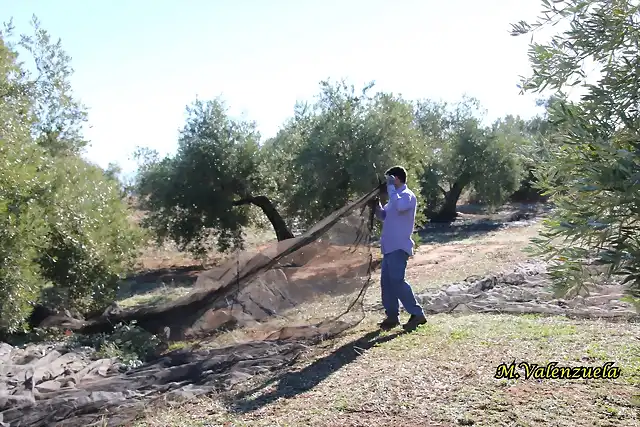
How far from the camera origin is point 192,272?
19.9m

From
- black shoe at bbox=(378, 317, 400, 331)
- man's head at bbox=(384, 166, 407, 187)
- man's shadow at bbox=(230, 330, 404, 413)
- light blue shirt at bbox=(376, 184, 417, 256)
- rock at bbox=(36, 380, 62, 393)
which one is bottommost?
man's shadow at bbox=(230, 330, 404, 413)

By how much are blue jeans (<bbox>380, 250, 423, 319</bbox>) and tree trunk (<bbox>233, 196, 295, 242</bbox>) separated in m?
12.3

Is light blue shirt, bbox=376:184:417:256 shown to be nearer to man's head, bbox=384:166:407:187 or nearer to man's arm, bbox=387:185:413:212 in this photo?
man's arm, bbox=387:185:413:212

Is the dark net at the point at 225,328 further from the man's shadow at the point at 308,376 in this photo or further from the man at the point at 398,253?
the man at the point at 398,253

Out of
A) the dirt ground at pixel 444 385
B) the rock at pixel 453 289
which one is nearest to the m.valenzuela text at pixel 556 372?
the dirt ground at pixel 444 385

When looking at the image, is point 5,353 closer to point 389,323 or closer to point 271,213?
point 389,323

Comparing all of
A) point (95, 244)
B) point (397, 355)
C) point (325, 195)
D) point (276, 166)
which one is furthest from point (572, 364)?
point (276, 166)

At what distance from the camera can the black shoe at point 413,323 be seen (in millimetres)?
6871

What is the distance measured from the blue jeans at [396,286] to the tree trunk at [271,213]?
40.3 ft

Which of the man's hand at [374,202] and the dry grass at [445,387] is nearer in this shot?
the dry grass at [445,387]

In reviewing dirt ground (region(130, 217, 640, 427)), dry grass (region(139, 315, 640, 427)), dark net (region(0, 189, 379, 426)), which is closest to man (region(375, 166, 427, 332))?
dirt ground (region(130, 217, 640, 427))

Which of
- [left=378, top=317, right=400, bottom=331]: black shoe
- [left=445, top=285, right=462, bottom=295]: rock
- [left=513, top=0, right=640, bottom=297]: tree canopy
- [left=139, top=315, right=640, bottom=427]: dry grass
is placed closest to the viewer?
[left=513, top=0, right=640, bottom=297]: tree canopy

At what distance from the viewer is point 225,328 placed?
23.9 ft

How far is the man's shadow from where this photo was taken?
5129 mm
